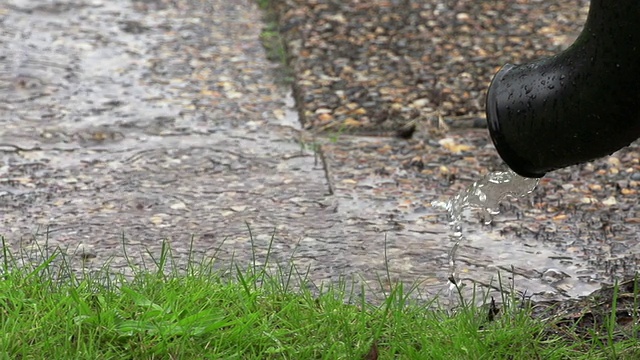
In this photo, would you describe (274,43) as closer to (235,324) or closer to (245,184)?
(245,184)

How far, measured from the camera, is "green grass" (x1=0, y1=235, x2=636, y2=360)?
2.38 m

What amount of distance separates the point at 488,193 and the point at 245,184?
38.2 inches

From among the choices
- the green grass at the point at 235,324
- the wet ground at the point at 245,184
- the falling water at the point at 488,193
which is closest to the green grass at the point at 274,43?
the wet ground at the point at 245,184

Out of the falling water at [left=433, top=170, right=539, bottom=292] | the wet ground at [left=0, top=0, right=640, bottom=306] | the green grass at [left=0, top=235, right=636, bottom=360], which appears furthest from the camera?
the wet ground at [left=0, top=0, right=640, bottom=306]

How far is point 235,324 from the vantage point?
2479 mm

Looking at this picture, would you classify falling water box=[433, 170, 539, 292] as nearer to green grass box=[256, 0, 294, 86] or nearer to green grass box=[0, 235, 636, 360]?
green grass box=[0, 235, 636, 360]

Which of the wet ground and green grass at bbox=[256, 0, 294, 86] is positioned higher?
green grass at bbox=[256, 0, 294, 86]

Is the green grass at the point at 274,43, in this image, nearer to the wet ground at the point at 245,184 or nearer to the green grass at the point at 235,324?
the wet ground at the point at 245,184

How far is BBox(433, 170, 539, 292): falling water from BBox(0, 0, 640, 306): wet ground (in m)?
0.07

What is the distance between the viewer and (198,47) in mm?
5023

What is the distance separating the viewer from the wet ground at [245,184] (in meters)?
3.07

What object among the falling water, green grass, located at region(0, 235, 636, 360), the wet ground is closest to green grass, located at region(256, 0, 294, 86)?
the wet ground

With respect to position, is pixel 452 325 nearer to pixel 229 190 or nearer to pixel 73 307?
pixel 73 307

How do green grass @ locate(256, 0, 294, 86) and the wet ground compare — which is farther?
green grass @ locate(256, 0, 294, 86)
